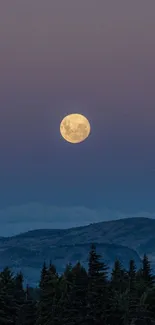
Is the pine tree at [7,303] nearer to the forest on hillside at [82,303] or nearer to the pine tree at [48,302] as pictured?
the forest on hillside at [82,303]

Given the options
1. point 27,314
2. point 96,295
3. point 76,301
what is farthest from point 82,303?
point 27,314

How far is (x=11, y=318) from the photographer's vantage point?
103000 mm

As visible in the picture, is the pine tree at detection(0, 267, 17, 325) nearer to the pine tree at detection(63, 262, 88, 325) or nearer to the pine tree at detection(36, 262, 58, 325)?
the pine tree at detection(36, 262, 58, 325)

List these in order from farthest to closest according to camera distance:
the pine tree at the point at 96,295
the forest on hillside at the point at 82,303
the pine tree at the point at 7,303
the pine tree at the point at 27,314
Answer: the pine tree at the point at 27,314 → the pine tree at the point at 7,303 → the forest on hillside at the point at 82,303 → the pine tree at the point at 96,295

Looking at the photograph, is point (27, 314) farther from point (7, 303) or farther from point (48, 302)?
point (48, 302)

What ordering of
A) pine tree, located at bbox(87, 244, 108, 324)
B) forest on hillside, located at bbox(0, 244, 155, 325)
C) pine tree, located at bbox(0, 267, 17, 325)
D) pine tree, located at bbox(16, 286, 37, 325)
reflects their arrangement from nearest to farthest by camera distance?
pine tree, located at bbox(87, 244, 108, 324)
forest on hillside, located at bbox(0, 244, 155, 325)
pine tree, located at bbox(0, 267, 17, 325)
pine tree, located at bbox(16, 286, 37, 325)

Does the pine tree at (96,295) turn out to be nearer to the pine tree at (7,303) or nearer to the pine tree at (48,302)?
the pine tree at (48,302)

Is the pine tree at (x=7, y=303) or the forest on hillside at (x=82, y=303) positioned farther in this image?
the pine tree at (x=7, y=303)

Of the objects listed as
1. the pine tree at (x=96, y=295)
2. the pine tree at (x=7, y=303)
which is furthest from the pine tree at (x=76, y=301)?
the pine tree at (x=7, y=303)

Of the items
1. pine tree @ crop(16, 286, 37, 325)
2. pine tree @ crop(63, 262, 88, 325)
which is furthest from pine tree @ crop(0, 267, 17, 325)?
pine tree @ crop(63, 262, 88, 325)

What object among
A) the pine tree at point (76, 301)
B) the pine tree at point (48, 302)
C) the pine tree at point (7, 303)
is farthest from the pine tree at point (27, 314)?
the pine tree at point (76, 301)

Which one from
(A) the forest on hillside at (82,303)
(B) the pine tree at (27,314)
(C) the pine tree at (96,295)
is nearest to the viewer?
(C) the pine tree at (96,295)

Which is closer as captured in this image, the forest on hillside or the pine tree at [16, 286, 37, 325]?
the forest on hillside

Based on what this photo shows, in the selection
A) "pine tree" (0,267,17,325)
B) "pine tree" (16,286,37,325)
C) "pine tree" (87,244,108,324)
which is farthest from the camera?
"pine tree" (16,286,37,325)
